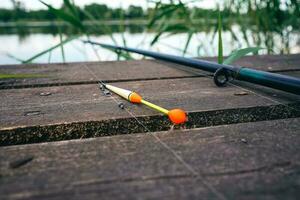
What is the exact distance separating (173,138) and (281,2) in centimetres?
208

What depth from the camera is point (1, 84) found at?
1344mm

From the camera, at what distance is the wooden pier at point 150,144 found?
21.7 inches

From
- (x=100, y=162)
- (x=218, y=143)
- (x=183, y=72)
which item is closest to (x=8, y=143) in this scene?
(x=100, y=162)

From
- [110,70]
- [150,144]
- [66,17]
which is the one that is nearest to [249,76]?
[150,144]

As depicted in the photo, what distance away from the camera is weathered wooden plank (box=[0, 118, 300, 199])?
0.54 m

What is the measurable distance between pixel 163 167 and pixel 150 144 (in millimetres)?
108

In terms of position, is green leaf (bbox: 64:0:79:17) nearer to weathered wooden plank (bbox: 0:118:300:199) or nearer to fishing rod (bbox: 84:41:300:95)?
fishing rod (bbox: 84:41:300:95)

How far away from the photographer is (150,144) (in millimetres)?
717

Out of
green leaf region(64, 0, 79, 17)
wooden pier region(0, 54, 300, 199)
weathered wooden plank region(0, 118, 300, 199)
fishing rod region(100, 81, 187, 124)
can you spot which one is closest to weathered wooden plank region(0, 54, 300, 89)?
wooden pier region(0, 54, 300, 199)

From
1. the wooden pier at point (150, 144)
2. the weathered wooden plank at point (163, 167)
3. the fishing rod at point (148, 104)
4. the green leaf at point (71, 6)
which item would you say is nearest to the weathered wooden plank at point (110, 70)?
the wooden pier at point (150, 144)

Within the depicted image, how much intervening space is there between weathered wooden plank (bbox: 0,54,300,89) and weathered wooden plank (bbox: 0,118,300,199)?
28.4 inches

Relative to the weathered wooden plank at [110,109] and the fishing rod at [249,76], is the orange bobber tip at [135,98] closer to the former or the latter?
the weathered wooden plank at [110,109]

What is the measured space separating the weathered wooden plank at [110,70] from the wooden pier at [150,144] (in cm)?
13

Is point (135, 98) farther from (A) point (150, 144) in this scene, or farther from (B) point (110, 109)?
(A) point (150, 144)
